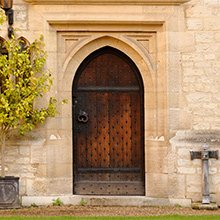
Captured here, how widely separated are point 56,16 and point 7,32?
817 mm

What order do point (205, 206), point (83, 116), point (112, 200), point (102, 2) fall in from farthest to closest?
point (83, 116)
point (112, 200)
point (102, 2)
point (205, 206)

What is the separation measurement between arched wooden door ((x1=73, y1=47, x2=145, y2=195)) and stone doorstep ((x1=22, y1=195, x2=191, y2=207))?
0.23m

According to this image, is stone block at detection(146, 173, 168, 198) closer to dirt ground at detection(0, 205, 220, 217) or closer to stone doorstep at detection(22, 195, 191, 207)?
stone doorstep at detection(22, 195, 191, 207)

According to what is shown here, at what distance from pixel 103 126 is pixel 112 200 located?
3.97 feet

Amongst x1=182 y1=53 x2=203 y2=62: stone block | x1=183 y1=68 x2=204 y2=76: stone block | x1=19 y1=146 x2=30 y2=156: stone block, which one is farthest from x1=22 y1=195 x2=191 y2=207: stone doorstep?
x1=182 y1=53 x2=203 y2=62: stone block

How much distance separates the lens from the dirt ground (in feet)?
24.9

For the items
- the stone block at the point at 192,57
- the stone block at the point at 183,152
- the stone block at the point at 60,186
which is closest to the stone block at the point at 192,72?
the stone block at the point at 192,57

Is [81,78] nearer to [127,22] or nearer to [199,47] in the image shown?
[127,22]

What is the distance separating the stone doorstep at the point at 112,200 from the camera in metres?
8.17

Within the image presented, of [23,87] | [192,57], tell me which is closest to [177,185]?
[192,57]

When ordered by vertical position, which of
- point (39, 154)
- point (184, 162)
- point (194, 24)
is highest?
point (194, 24)

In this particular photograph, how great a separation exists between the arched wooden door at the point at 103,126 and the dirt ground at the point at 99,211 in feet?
1.78

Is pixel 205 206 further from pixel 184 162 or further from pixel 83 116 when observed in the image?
pixel 83 116

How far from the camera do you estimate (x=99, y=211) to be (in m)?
7.82
